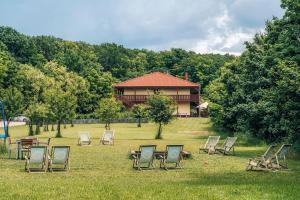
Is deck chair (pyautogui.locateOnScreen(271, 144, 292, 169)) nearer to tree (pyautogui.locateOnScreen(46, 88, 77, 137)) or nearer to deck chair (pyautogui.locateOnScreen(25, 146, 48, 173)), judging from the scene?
deck chair (pyautogui.locateOnScreen(25, 146, 48, 173))

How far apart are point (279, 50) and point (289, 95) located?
340 centimetres

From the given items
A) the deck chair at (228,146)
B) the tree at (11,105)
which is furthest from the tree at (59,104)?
the deck chair at (228,146)

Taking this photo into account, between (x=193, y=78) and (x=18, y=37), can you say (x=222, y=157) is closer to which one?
(x=18, y=37)

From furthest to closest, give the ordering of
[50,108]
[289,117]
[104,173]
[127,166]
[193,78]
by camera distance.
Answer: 1. [193,78]
2. [50,108]
3. [289,117]
4. [127,166]
5. [104,173]

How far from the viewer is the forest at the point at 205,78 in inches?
969

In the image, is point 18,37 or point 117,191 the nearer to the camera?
point 117,191

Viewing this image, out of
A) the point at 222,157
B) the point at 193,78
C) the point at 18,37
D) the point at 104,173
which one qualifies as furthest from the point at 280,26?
the point at 193,78

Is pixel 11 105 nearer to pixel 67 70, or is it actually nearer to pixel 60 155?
pixel 60 155

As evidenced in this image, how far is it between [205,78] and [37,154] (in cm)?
10027

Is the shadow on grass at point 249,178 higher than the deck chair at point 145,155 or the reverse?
the reverse

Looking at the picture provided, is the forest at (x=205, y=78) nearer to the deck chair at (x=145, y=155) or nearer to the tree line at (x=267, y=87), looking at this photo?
the tree line at (x=267, y=87)

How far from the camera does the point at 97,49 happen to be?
408 ft

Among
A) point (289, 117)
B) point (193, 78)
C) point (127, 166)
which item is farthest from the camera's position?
point (193, 78)

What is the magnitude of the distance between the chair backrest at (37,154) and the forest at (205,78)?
35.2 feet
